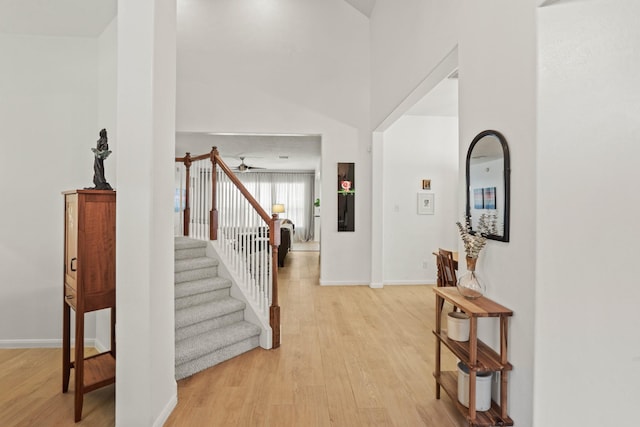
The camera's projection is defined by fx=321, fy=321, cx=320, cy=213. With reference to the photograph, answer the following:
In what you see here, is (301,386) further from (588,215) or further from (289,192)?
(289,192)

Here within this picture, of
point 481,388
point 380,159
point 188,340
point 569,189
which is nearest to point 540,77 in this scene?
point 569,189

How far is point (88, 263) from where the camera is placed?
2.03 meters

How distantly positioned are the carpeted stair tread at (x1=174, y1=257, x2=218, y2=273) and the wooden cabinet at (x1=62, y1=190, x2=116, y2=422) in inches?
40.2

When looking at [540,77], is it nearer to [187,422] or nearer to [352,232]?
[187,422]

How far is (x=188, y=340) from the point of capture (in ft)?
9.02

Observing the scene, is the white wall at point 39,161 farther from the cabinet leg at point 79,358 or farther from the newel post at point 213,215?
the cabinet leg at point 79,358

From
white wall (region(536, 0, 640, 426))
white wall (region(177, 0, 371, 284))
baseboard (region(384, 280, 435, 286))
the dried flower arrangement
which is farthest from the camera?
baseboard (region(384, 280, 435, 286))

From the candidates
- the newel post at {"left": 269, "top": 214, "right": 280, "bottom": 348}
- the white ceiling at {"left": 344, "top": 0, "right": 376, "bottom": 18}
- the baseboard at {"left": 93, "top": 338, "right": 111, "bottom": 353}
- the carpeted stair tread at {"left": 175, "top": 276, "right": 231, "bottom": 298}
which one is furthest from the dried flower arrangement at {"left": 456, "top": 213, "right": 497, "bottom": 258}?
the white ceiling at {"left": 344, "top": 0, "right": 376, "bottom": 18}

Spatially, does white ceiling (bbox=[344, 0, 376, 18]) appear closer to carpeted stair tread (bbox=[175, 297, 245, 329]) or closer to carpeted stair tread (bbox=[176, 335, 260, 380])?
carpeted stair tread (bbox=[175, 297, 245, 329])

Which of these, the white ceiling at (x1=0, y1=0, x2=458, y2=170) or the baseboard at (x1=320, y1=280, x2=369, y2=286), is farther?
the baseboard at (x1=320, y1=280, x2=369, y2=286)

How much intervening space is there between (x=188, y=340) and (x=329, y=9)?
5575 mm

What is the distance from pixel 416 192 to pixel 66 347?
520 cm

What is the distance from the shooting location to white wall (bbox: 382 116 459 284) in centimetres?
579

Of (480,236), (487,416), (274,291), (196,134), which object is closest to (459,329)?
(487,416)
